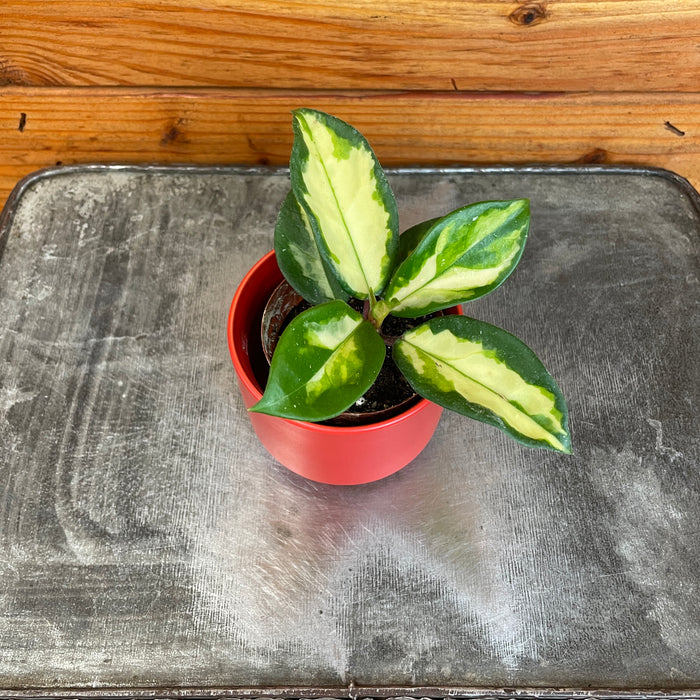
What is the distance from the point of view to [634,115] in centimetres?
79

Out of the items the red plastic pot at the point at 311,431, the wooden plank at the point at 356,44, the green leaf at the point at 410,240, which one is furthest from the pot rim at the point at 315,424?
the wooden plank at the point at 356,44

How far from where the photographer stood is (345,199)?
0.45 meters

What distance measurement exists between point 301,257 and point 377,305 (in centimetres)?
7

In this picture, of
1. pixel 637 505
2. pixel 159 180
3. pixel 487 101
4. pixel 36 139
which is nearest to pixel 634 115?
pixel 487 101

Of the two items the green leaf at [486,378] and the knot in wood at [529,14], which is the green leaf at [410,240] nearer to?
the green leaf at [486,378]

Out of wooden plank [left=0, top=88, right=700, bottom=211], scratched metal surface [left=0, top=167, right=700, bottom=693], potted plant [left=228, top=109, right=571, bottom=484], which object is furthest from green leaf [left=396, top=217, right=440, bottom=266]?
→ wooden plank [left=0, top=88, right=700, bottom=211]

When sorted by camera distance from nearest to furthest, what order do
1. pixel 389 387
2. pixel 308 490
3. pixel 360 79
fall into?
pixel 389 387 → pixel 308 490 → pixel 360 79

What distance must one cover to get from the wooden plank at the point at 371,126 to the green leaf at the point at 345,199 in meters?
0.37

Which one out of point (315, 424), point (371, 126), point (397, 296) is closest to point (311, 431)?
point (315, 424)

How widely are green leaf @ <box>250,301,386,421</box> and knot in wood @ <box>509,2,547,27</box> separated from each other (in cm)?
45

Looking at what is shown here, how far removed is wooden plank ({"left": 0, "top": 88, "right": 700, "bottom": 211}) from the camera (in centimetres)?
78

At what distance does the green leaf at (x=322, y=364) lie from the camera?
1.28 ft

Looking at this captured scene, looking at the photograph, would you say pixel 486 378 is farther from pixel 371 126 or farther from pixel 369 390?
pixel 371 126

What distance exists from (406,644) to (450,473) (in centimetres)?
16
